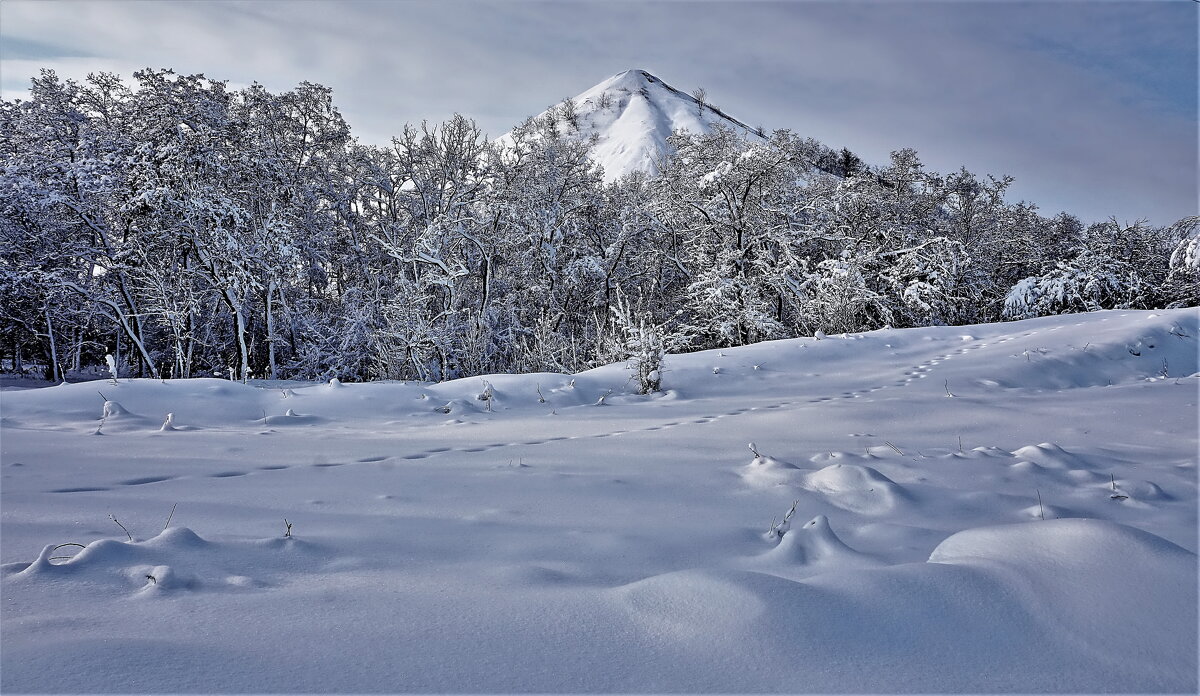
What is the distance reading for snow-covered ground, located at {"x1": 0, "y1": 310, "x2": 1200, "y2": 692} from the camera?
3.74 ft

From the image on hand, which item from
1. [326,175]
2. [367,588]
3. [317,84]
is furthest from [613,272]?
[367,588]

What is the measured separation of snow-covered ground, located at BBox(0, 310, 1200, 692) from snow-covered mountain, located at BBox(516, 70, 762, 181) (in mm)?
47487

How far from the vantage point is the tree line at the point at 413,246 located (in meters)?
12.4

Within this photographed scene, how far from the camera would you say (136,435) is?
11.3ft

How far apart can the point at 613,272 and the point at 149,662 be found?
585 inches

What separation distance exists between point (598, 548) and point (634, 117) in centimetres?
7077

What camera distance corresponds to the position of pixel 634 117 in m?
67.4

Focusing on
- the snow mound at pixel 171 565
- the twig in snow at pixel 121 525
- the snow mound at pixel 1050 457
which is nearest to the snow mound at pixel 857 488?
the snow mound at pixel 1050 457

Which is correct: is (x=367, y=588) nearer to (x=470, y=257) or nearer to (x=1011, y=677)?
(x=1011, y=677)

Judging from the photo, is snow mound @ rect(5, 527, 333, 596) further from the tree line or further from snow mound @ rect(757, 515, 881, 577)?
the tree line

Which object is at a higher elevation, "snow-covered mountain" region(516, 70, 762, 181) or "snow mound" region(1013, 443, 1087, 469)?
"snow-covered mountain" region(516, 70, 762, 181)

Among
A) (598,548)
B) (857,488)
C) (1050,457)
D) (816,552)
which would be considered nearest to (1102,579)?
(816,552)

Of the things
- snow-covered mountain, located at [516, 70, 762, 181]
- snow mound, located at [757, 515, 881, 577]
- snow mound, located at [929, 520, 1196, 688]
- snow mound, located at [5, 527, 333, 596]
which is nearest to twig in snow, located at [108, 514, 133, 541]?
snow mound, located at [5, 527, 333, 596]

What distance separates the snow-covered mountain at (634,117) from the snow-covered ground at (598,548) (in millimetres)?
47487
